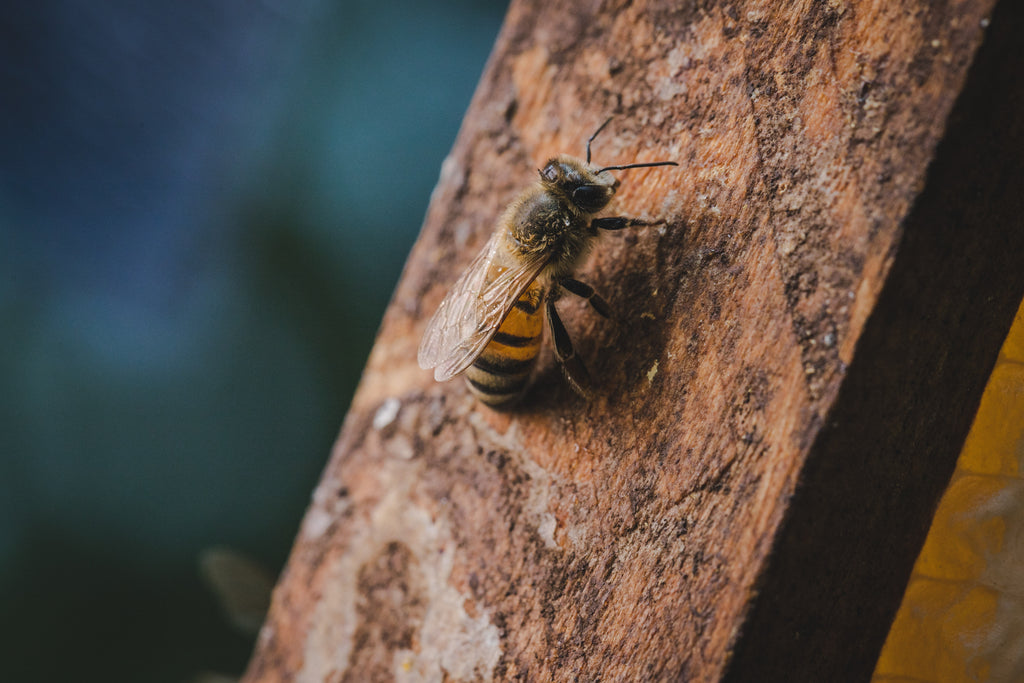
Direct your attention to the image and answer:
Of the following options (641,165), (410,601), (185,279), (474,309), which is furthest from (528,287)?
(185,279)

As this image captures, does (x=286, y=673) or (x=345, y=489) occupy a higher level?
(x=345, y=489)

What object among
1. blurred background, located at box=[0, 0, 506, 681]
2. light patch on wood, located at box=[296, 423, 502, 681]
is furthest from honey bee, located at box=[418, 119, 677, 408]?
blurred background, located at box=[0, 0, 506, 681]

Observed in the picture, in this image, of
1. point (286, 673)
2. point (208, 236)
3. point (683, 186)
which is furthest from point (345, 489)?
point (208, 236)

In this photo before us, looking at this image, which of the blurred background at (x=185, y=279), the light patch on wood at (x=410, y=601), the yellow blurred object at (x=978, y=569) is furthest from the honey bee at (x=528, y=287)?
the blurred background at (x=185, y=279)

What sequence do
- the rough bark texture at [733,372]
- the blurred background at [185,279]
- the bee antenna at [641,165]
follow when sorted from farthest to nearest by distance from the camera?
1. the blurred background at [185,279]
2. the bee antenna at [641,165]
3. the rough bark texture at [733,372]

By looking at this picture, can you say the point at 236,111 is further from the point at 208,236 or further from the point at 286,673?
the point at 286,673

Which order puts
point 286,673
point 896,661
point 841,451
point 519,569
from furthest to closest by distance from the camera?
point 286,673 → point 519,569 → point 896,661 → point 841,451

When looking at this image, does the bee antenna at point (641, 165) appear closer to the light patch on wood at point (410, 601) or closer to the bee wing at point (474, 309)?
the bee wing at point (474, 309)
